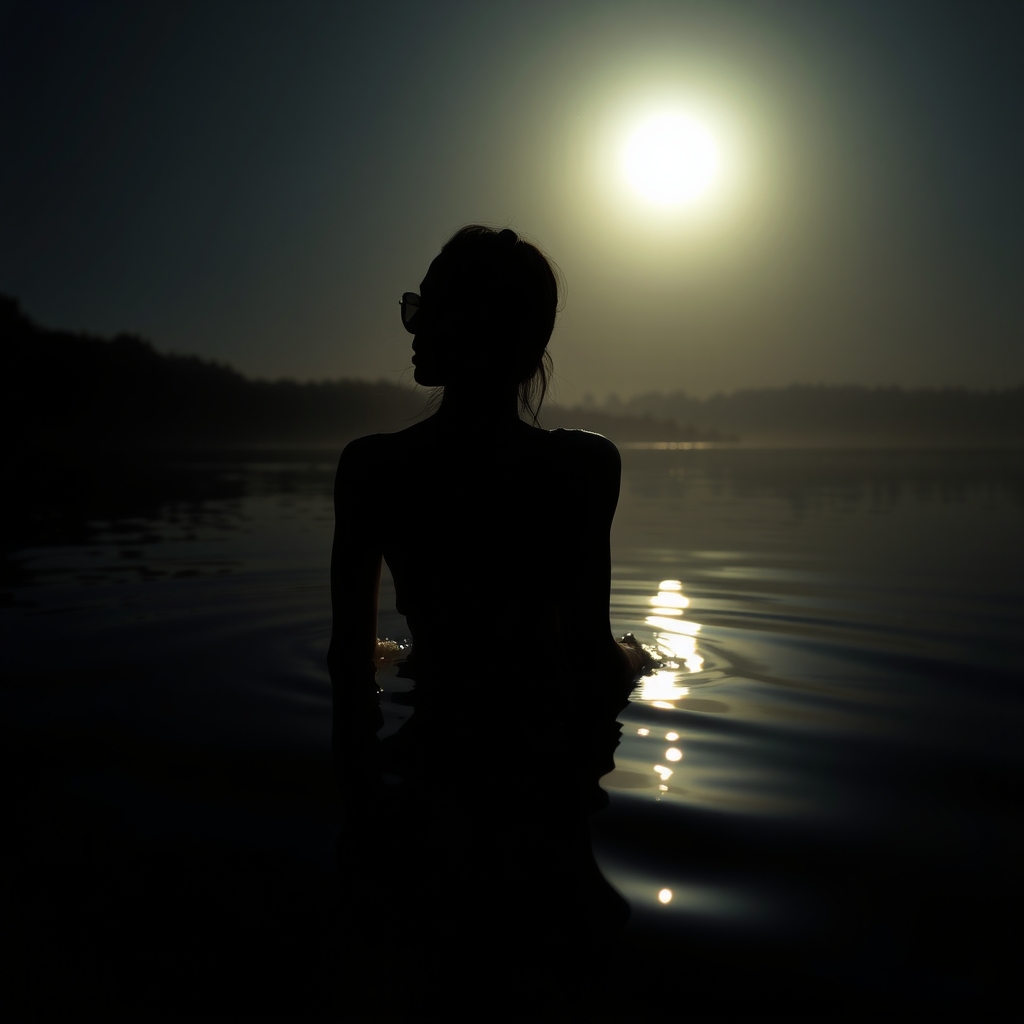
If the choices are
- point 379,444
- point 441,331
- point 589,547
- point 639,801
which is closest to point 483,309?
point 441,331

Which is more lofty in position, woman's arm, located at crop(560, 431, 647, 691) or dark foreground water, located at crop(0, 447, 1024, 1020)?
woman's arm, located at crop(560, 431, 647, 691)

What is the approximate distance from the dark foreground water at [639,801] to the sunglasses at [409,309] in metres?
0.49

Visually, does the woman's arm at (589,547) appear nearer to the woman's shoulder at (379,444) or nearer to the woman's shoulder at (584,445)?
the woman's shoulder at (584,445)

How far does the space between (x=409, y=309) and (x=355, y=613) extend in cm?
107

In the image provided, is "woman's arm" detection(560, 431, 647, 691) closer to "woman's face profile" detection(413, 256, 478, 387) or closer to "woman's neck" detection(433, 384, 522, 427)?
"woman's neck" detection(433, 384, 522, 427)

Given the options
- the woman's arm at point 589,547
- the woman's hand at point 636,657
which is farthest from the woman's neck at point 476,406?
the woman's hand at point 636,657

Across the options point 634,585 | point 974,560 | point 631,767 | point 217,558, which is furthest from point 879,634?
point 217,558

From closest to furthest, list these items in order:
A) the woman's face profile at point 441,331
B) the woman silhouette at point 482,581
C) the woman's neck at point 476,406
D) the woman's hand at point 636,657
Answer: the woman silhouette at point 482,581 → the woman's face profile at point 441,331 → the woman's neck at point 476,406 → the woman's hand at point 636,657

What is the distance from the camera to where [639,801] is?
95.2 inches

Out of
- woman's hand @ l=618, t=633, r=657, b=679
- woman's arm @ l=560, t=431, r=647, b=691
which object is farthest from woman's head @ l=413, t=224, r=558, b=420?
woman's hand @ l=618, t=633, r=657, b=679

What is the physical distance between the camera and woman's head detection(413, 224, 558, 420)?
2559mm

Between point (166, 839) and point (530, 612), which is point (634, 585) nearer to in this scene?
point (530, 612)

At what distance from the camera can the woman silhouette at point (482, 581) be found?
247 centimetres

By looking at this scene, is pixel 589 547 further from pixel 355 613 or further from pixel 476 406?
pixel 355 613
